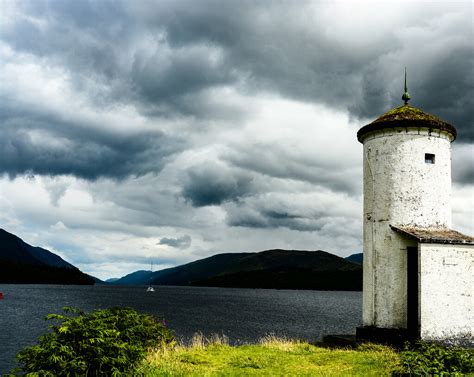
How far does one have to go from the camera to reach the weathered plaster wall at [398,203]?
54.7 ft

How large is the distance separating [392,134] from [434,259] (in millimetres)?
4810

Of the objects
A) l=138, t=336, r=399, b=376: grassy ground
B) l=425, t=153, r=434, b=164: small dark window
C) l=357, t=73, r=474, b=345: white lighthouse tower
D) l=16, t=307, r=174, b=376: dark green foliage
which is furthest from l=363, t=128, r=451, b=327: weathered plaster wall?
l=16, t=307, r=174, b=376: dark green foliage

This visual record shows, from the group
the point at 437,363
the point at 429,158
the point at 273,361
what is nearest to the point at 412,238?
the point at 429,158

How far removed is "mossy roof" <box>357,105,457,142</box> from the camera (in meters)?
16.9

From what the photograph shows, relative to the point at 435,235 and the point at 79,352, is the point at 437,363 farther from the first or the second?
the point at 79,352

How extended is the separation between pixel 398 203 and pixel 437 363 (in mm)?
7353

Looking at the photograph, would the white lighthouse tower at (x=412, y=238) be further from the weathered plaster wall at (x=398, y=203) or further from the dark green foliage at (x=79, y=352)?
the dark green foliage at (x=79, y=352)

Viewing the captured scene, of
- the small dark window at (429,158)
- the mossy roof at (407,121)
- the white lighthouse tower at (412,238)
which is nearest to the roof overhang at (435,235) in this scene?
the white lighthouse tower at (412,238)

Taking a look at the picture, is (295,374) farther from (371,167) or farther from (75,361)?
(371,167)

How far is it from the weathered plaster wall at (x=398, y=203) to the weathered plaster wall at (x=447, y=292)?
1.19m

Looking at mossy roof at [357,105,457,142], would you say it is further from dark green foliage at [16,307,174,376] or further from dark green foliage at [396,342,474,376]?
dark green foliage at [16,307,174,376]

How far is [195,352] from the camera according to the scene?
15.9 metres

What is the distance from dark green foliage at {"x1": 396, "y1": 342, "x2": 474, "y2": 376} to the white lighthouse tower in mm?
4326

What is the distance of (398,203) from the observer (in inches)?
665
